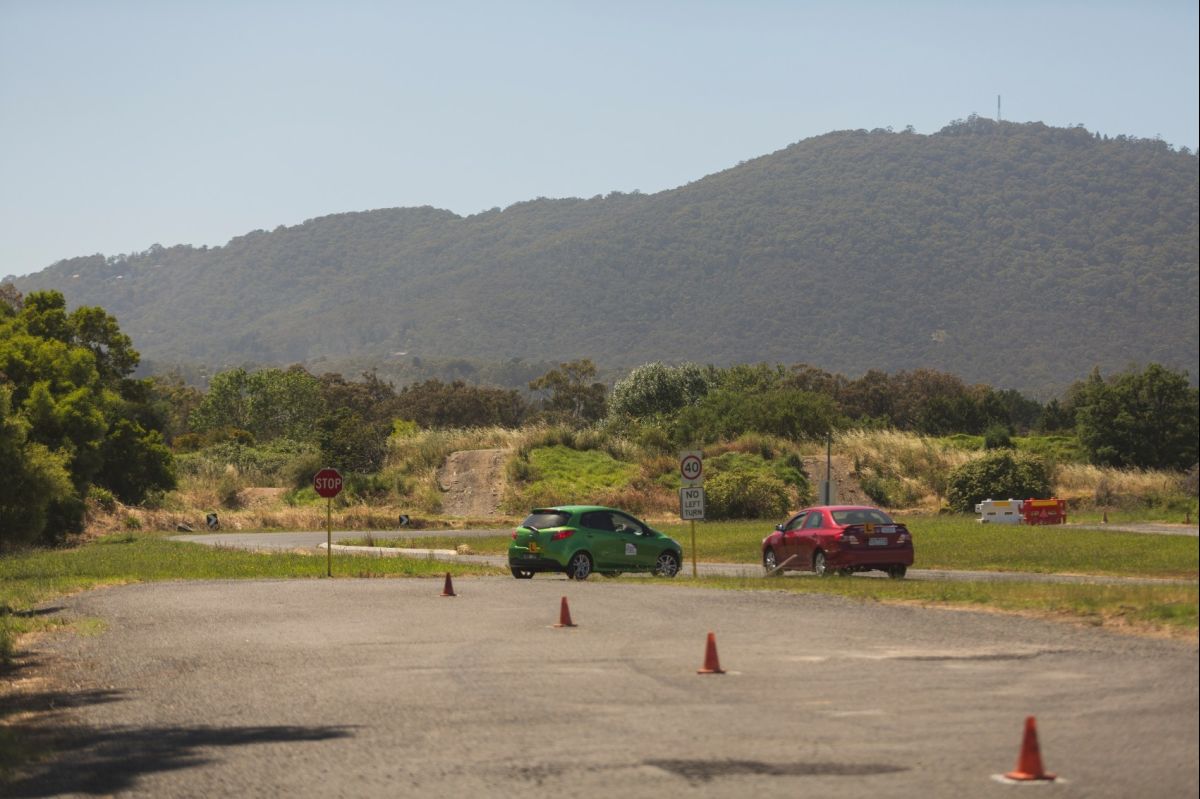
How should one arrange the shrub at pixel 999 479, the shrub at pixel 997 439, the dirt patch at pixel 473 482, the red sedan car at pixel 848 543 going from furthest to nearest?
the dirt patch at pixel 473 482 < the shrub at pixel 997 439 < the shrub at pixel 999 479 < the red sedan car at pixel 848 543

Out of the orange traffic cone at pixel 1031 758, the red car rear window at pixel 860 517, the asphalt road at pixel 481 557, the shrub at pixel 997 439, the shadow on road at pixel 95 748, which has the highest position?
the shrub at pixel 997 439

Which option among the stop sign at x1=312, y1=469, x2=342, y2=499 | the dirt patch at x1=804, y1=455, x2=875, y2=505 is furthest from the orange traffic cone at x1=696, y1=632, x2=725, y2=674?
the dirt patch at x1=804, y1=455, x2=875, y2=505

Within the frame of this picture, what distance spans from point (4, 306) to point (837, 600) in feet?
186

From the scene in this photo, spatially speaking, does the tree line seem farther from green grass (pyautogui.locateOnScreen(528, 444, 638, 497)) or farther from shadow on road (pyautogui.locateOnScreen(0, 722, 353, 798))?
shadow on road (pyautogui.locateOnScreen(0, 722, 353, 798))

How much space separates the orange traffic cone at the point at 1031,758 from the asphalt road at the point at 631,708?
0.44ft

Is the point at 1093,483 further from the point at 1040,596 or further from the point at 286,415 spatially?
the point at 286,415

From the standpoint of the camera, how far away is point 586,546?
32.0m

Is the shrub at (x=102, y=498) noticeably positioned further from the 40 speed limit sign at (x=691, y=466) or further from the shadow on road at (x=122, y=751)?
the shadow on road at (x=122, y=751)

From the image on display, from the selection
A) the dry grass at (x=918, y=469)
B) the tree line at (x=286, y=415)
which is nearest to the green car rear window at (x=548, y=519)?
the tree line at (x=286, y=415)

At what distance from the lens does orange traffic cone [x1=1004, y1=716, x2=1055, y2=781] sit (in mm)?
9047

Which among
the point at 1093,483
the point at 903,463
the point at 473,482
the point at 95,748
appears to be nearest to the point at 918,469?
the point at 903,463

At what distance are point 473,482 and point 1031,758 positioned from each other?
217 ft

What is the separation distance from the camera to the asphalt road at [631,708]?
9797 millimetres

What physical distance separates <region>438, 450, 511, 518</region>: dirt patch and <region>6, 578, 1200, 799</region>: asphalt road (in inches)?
1989
